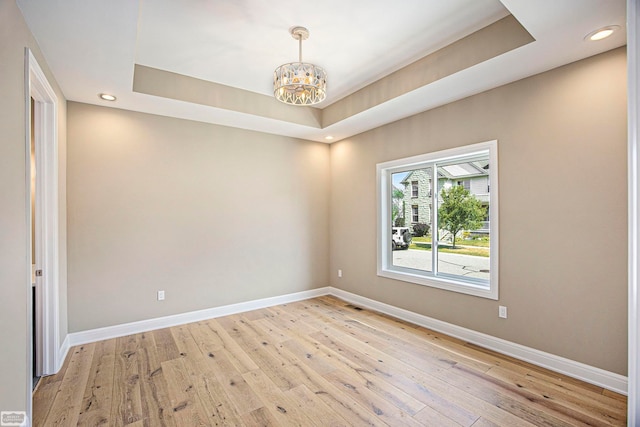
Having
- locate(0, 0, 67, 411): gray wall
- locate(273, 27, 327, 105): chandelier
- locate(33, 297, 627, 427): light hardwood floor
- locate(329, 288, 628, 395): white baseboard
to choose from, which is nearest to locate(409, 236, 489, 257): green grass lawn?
locate(329, 288, 628, 395): white baseboard

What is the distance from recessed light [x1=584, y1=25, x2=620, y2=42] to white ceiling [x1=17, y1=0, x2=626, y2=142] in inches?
1.7

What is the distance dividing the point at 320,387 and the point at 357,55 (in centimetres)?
308

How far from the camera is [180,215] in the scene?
3910 mm

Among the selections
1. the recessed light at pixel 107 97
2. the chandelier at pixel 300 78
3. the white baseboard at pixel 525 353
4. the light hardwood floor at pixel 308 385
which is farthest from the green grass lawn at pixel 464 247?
the recessed light at pixel 107 97

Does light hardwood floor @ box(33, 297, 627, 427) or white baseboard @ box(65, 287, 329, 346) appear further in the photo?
white baseboard @ box(65, 287, 329, 346)

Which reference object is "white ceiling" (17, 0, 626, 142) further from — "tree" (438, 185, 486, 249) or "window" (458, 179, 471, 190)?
"tree" (438, 185, 486, 249)

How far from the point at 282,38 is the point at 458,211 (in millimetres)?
2659

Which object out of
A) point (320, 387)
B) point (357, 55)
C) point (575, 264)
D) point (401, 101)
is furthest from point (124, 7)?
point (575, 264)

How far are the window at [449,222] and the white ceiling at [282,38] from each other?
0.76m

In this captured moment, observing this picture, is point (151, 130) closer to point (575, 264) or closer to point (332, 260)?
point (332, 260)

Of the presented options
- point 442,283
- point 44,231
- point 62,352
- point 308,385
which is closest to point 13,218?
point 44,231

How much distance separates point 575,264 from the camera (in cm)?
256

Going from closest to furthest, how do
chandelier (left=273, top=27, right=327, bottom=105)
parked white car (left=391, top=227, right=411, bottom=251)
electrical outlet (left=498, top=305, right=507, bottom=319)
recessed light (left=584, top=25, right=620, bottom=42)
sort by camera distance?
recessed light (left=584, top=25, right=620, bottom=42) → chandelier (left=273, top=27, right=327, bottom=105) → electrical outlet (left=498, top=305, right=507, bottom=319) → parked white car (left=391, top=227, right=411, bottom=251)

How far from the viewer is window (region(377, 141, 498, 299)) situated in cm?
321
